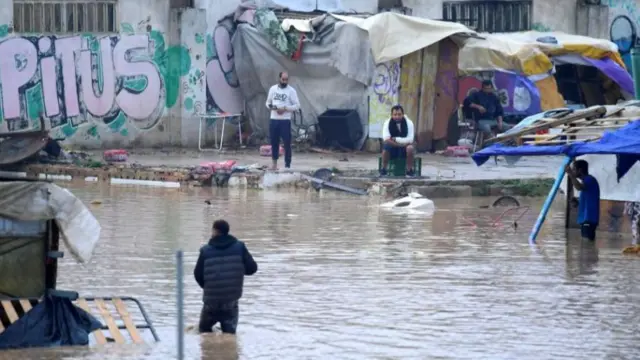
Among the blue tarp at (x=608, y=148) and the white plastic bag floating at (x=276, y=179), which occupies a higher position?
the blue tarp at (x=608, y=148)

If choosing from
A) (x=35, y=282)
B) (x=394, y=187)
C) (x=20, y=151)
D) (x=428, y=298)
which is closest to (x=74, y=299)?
(x=35, y=282)

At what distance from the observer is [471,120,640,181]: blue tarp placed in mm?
15969

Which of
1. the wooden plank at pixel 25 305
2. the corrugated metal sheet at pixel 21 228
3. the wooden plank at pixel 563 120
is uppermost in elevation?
the wooden plank at pixel 563 120

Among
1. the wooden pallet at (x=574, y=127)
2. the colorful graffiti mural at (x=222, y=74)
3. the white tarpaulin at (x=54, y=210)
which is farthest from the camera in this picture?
the colorful graffiti mural at (x=222, y=74)

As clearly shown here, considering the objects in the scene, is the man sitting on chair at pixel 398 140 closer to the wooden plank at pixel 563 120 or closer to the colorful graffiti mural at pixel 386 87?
the wooden plank at pixel 563 120

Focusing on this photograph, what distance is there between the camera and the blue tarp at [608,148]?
15969mm

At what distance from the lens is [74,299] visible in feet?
36.1

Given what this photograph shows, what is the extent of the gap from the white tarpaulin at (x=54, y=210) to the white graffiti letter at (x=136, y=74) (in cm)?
2010

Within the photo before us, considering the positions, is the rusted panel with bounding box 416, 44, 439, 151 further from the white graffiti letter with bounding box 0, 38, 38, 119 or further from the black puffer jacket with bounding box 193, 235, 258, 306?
the black puffer jacket with bounding box 193, 235, 258, 306

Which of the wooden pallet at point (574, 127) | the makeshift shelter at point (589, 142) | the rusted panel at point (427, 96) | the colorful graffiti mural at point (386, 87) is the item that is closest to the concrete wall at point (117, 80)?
the colorful graffiti mural at point (386, 87)

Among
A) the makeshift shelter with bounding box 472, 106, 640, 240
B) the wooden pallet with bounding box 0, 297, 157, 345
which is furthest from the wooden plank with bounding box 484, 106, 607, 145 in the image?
the wooden pallet with bounding box 0, 297, 157, 345

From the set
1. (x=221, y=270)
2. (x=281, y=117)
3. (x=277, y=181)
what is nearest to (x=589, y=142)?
(x=221, y=270)

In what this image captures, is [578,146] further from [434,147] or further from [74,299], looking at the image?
[434,147]

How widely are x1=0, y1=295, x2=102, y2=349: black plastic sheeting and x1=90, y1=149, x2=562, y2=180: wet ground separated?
1339cm
